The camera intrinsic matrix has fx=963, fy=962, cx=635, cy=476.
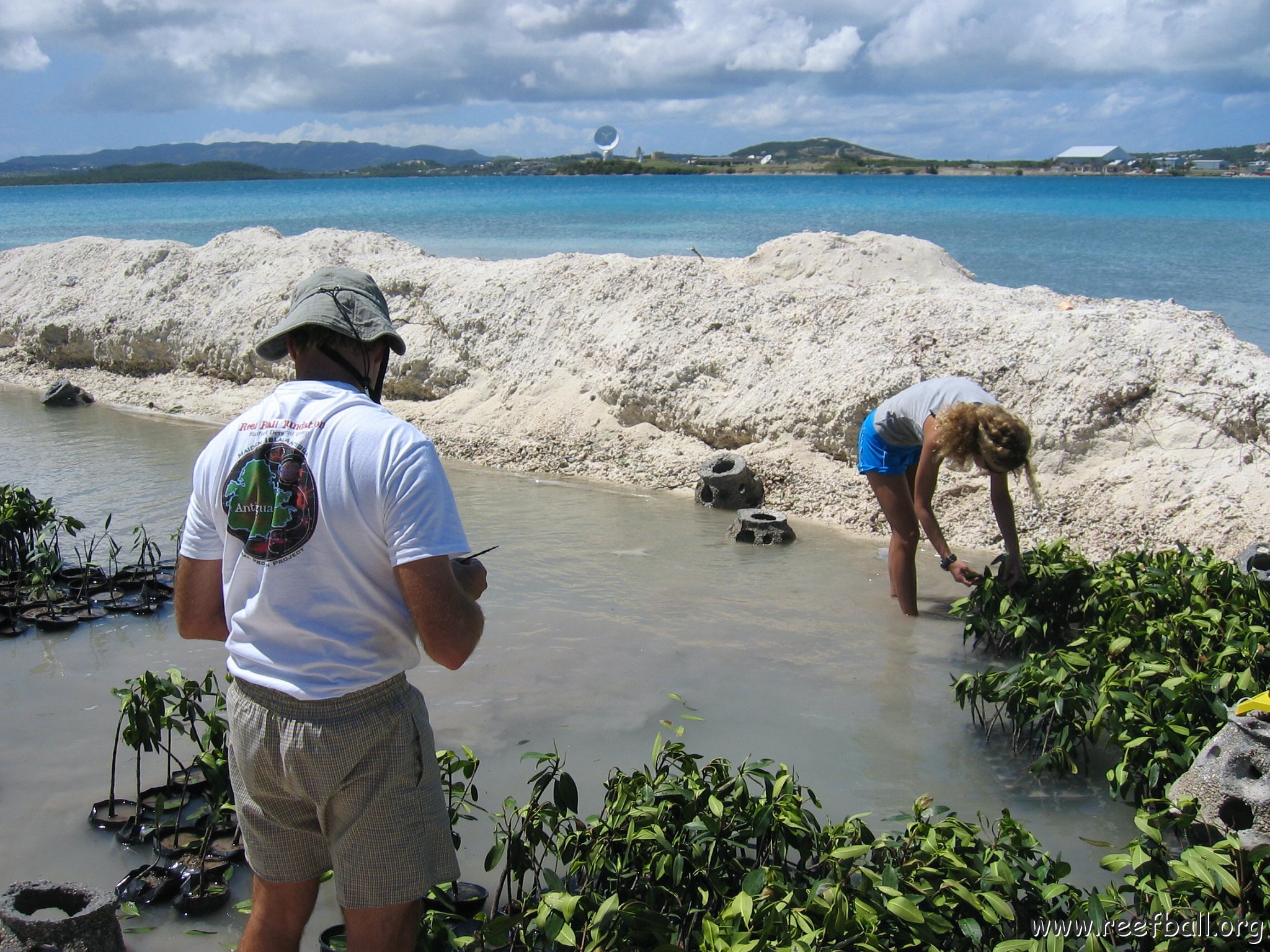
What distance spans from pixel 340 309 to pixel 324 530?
52cm

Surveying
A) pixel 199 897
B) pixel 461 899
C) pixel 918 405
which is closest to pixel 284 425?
pixel 461 899

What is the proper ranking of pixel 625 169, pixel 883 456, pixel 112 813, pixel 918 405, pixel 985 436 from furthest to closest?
pixel 625 169
pixel 883 456
pixel 918 405
pixel 985 436
pixel 112 813

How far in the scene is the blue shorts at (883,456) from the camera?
5238 mm

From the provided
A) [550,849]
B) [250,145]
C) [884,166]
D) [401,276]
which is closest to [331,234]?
[401,276]

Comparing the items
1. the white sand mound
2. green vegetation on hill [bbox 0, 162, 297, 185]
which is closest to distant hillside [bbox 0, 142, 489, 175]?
green vegetation on hill [bbox 0, 162, 297, 185]

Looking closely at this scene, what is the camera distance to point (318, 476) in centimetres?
196

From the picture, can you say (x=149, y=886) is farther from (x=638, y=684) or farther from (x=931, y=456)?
(x=931, y=456)

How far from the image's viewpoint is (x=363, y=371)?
221 cm

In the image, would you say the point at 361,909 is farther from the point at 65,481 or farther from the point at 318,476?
the point at 65,481

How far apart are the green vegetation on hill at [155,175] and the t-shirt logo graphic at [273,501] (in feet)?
353

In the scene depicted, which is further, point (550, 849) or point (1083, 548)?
point (1083, 548)

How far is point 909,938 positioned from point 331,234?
1317 cm

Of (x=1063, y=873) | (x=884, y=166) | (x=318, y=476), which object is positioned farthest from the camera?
(x=884, y=166)

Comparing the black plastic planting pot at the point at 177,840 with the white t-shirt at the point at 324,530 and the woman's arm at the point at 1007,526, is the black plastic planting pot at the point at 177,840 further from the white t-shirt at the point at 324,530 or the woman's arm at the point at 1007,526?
the woman's arm at the point at 1007,526
